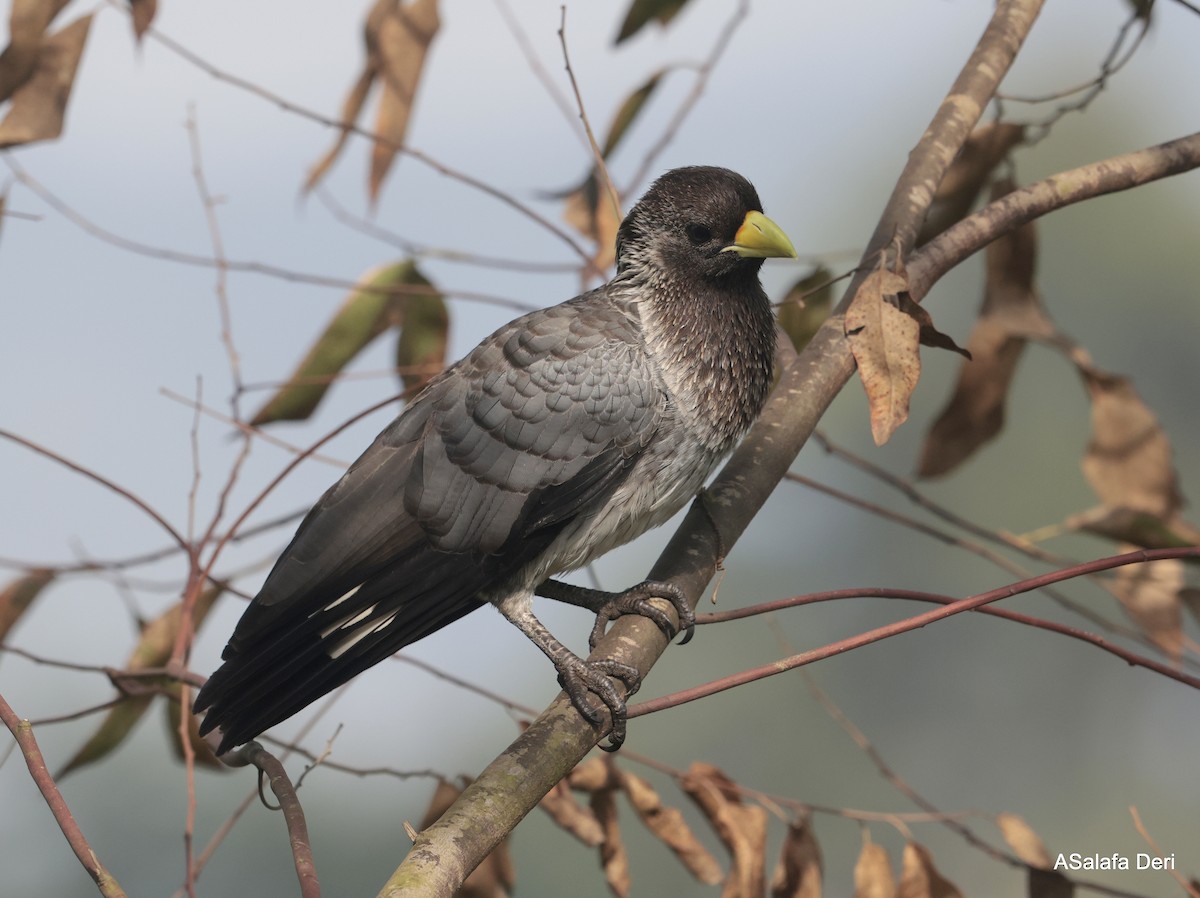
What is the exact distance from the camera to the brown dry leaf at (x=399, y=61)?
3.19 m

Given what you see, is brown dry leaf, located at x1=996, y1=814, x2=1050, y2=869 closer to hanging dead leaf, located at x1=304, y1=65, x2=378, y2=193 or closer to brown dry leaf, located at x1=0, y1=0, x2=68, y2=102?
hanging dead leaf, located at x1=304, y1=65, x2=378, y2=193

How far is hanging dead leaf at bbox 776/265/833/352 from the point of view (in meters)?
3.27

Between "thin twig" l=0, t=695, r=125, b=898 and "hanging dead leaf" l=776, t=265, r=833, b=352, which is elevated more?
"hanging dead leaf" l=776, t=265, r=833, b=352

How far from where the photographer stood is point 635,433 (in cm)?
253

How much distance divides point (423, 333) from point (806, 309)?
42.5 inches

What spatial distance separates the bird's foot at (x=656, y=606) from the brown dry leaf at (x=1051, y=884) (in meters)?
0.92

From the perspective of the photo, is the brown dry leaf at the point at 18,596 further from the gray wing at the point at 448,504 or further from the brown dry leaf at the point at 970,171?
the brown dry leaf at the point at 970,171

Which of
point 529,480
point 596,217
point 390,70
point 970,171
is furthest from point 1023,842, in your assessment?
point 390,70

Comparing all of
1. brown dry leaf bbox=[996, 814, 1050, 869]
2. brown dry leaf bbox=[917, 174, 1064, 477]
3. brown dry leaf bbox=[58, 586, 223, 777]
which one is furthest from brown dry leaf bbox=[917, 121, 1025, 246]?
brown dry leaf bbox=[58, 586, 223, 777]

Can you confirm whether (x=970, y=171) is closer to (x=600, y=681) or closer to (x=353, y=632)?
(x=600, y=681)

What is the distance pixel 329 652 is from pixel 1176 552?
60.5 inches

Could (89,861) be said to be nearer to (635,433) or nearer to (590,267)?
(635,433)

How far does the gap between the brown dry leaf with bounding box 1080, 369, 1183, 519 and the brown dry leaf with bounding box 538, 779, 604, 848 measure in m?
A: 1.52

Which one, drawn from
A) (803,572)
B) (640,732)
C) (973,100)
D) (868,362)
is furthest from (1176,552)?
(803,572)
